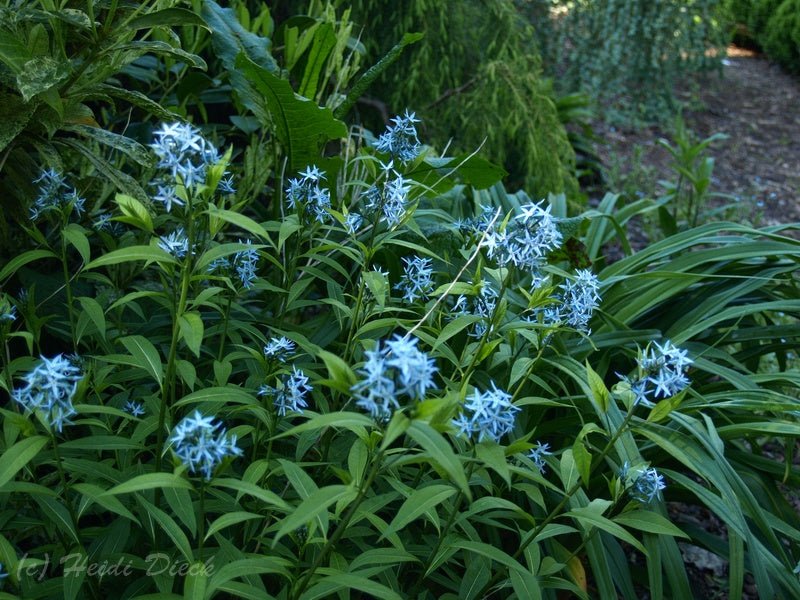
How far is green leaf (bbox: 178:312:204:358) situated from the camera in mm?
1212

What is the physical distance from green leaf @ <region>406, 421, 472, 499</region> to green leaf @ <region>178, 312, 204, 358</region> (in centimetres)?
36

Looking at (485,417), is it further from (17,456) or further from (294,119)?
(294,119)

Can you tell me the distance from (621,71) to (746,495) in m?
5.16

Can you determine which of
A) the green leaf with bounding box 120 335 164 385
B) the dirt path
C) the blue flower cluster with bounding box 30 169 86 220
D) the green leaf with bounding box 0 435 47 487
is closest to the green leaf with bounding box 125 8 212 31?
the blue flower cluster with bounding box 30 169 86 220

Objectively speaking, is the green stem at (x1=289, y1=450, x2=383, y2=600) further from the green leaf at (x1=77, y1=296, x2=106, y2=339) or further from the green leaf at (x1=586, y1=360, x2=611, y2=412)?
the green leaf at (x1=77, y1=296, x2=106, y2=339)

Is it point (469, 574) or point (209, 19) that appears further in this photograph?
point (209, 19)

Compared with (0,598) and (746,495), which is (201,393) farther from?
(746,495)

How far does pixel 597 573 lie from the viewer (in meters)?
1.75

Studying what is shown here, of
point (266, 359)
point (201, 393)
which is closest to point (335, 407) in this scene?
point (266, 359)

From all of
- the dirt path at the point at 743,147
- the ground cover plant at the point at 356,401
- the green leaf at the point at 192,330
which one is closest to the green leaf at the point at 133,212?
the ground cover plant at the point at 356,401

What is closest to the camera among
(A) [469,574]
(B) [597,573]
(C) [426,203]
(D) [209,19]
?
(A) [469,574]

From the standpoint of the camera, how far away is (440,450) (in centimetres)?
104

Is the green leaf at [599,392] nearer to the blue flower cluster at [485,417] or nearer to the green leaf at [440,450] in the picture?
the blue flower cluster at [485,417]

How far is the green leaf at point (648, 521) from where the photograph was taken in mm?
1511
